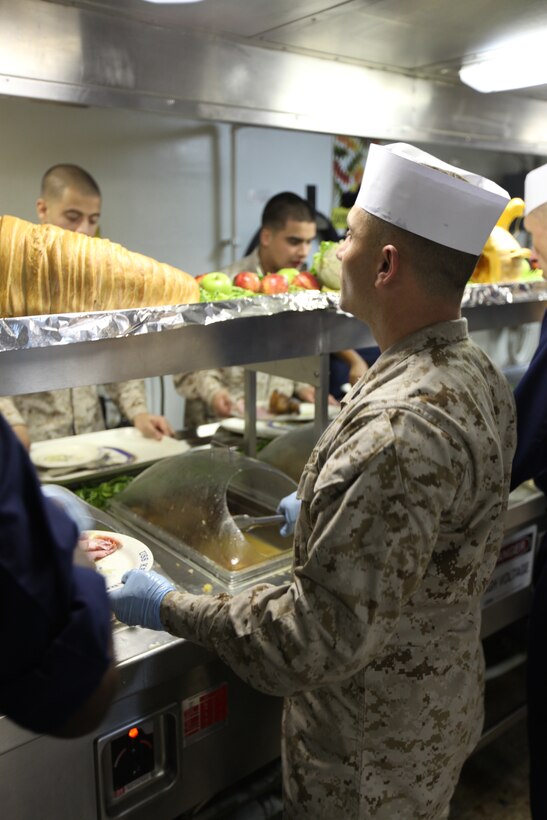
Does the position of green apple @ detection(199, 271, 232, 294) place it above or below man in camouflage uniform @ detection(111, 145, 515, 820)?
above

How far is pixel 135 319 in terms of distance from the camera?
47.9 inches

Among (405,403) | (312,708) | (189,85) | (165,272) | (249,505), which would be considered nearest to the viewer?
(405,403)

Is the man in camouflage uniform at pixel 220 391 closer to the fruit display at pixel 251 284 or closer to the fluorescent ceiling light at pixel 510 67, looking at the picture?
the fruit display at pixel 251 284

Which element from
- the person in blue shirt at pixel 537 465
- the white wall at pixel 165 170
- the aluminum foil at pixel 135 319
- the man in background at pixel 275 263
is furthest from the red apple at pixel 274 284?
the white wall at pixel 165 170

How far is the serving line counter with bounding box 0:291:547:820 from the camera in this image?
1.11 metres

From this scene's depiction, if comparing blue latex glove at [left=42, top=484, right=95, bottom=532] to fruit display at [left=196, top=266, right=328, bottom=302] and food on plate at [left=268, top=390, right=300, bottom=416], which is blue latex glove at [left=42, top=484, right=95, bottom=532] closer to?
fruit display at [left=196, top=266, right=328, bottom=302]

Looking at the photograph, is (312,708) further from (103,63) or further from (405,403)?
(103,63)

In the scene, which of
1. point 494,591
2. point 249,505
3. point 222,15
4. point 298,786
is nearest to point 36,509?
point 298,786

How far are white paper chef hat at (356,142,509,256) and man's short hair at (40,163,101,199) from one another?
1.65 meters

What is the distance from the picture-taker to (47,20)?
1391 mm

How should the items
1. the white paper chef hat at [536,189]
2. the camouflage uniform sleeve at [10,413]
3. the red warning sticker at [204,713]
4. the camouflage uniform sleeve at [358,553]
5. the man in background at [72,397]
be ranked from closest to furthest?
1. the camouflage uniform sleeve at [358,553]
2. the red warning sticker at [204,713]
3. the white paper chef hat at [536,189]
4. the camouflage uniform sleeve at [10,413]
5. the man in background at [72,397]

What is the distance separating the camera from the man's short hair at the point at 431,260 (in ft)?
3.42

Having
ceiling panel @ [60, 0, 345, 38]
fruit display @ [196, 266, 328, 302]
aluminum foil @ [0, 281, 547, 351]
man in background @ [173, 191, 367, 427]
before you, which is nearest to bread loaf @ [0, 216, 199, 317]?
aluminum foil @ [0, 281, 547, 351]

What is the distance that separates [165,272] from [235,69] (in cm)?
74
